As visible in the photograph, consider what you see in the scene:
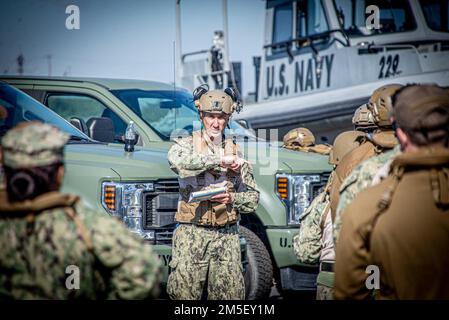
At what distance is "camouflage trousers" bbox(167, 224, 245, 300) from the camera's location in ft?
18.4

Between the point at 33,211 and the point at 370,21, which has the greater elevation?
the point at 370,21

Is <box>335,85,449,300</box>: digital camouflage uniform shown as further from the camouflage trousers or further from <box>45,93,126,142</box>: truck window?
<box>45,93,126,142</box>: truck window

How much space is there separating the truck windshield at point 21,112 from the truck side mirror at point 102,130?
33cm

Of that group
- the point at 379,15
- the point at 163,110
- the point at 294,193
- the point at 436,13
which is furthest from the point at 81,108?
the point at 436,13

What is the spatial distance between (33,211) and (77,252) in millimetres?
219

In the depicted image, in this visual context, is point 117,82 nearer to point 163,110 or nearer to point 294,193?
point 163,110

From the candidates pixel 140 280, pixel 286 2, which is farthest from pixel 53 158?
pixel 286 2

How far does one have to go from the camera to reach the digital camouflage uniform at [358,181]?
12.5ft

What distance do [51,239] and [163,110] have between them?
507 centimetres

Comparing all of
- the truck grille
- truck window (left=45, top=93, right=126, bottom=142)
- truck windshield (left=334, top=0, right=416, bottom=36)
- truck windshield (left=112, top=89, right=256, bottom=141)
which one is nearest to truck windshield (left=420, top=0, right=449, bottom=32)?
truck windshield (left=334, top=0, right=416, bottom=36)

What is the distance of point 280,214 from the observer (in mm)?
7535
